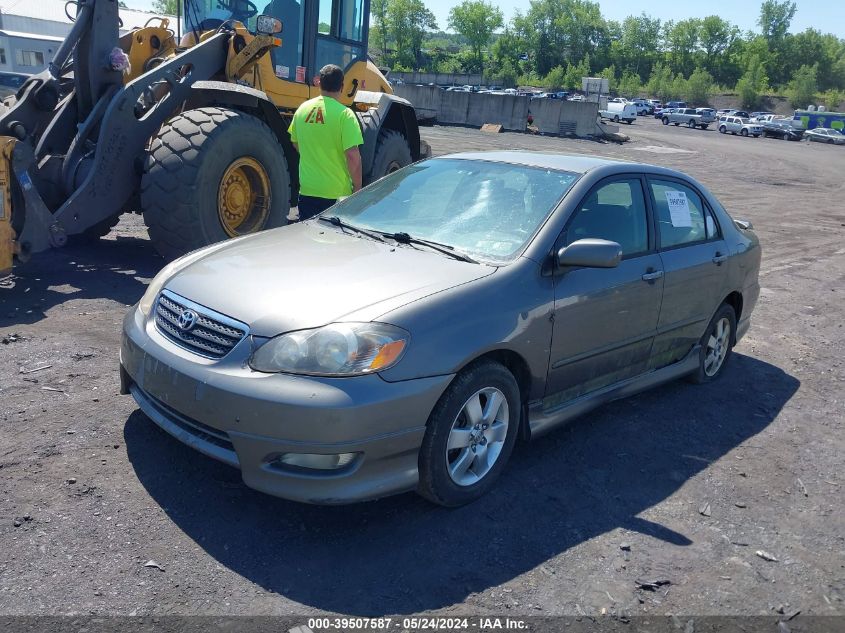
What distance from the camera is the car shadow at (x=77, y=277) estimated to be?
236 inches

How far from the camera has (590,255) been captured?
3.87 metres

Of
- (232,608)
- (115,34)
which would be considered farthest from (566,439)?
(115,34)

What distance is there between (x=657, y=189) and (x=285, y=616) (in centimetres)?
356

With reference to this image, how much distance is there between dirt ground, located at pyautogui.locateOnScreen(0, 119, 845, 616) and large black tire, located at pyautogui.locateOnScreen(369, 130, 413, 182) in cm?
449

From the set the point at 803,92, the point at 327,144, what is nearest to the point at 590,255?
the point at 327,144

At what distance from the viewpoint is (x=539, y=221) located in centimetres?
415

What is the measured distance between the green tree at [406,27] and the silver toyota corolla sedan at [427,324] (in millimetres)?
133232

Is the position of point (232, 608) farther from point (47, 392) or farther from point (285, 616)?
point (47, 392)

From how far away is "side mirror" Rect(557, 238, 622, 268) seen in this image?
3.88 meters

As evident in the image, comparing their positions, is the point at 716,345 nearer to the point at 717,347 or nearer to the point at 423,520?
the point at 717,347

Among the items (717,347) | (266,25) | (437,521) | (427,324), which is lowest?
(437,521)

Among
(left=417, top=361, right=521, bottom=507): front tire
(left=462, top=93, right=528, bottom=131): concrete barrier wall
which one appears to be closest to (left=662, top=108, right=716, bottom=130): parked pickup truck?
(left=462, top=93, right=528, bottom=131): concrete barrier wall

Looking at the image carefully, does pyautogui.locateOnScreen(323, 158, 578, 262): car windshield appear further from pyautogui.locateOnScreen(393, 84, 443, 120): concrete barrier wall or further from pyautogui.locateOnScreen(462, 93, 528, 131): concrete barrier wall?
pyautogui.locateOnScreen(462, 93, 528, 131): concrete barrier wall

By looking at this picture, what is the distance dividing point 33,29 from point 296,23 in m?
41.3
